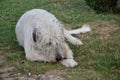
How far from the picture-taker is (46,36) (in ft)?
24.0

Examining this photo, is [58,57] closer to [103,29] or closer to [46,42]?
[46,42]

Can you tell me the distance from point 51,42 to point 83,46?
113 centimetres

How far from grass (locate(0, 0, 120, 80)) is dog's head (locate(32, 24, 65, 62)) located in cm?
17

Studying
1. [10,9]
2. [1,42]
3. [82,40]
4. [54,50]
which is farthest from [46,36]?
[10,9]

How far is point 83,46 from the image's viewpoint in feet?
27.1

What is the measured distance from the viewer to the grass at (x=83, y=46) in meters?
6.95

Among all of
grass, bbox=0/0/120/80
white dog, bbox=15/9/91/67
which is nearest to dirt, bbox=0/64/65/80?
grass, bbox=0/0/120/80

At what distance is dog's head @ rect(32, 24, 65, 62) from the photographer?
731 centimetres

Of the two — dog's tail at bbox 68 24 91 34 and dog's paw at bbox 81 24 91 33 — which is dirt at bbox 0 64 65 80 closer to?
dog's tail at bbox 68 24 91 34

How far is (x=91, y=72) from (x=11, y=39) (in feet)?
9.83

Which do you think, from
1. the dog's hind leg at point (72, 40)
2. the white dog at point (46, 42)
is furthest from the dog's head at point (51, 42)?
the dog's hind leg at point (72, 40)

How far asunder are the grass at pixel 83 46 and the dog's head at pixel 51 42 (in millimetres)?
174

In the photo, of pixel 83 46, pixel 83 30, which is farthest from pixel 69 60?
pixel 83 30

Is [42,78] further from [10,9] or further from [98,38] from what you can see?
[10,9]
